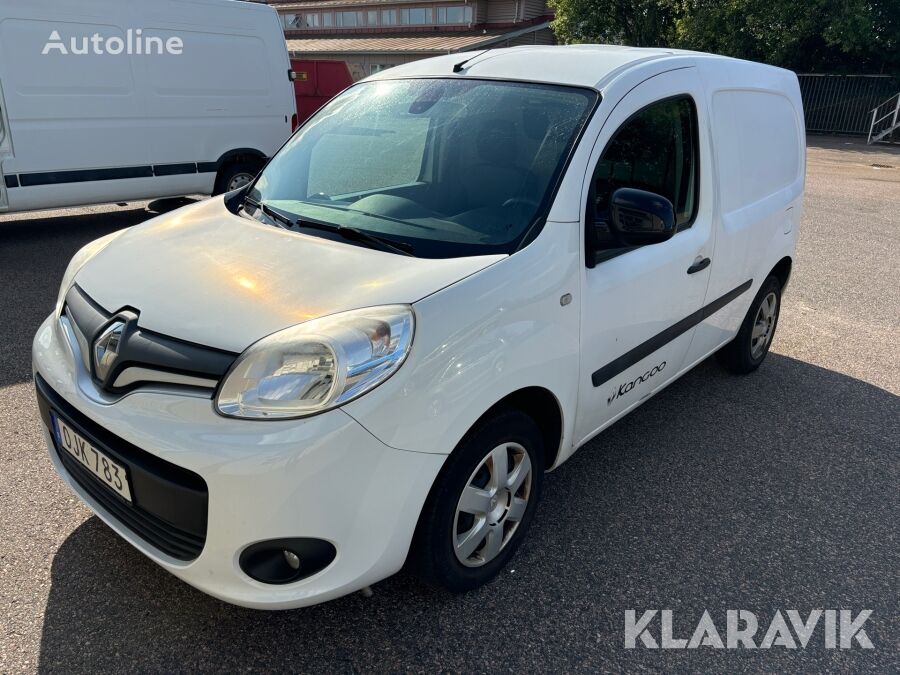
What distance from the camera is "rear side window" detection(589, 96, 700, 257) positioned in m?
2.55

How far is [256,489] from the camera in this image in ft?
5.65

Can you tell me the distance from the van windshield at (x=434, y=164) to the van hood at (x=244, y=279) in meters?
0.16

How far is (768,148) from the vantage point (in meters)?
3.71

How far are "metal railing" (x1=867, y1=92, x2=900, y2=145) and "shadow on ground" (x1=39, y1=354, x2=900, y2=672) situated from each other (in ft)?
73.6

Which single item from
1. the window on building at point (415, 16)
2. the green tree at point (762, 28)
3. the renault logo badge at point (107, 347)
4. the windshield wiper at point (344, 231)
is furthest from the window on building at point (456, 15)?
the renault logo badge at point (107, 347)

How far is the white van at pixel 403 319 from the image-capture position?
1796 mm

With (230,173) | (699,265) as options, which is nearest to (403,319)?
(699,265)

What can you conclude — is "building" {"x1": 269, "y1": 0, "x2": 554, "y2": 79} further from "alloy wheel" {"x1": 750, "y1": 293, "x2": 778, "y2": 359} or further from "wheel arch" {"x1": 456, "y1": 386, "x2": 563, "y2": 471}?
"wheel arch" {"x1": 456, "y1": 386, "x2": 563, "y2": 471}

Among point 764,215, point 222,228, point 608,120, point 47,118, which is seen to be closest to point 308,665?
point 222,228

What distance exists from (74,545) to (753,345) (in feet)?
12.2

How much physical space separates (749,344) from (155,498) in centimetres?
346

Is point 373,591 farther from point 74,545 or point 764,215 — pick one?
point 764,215
